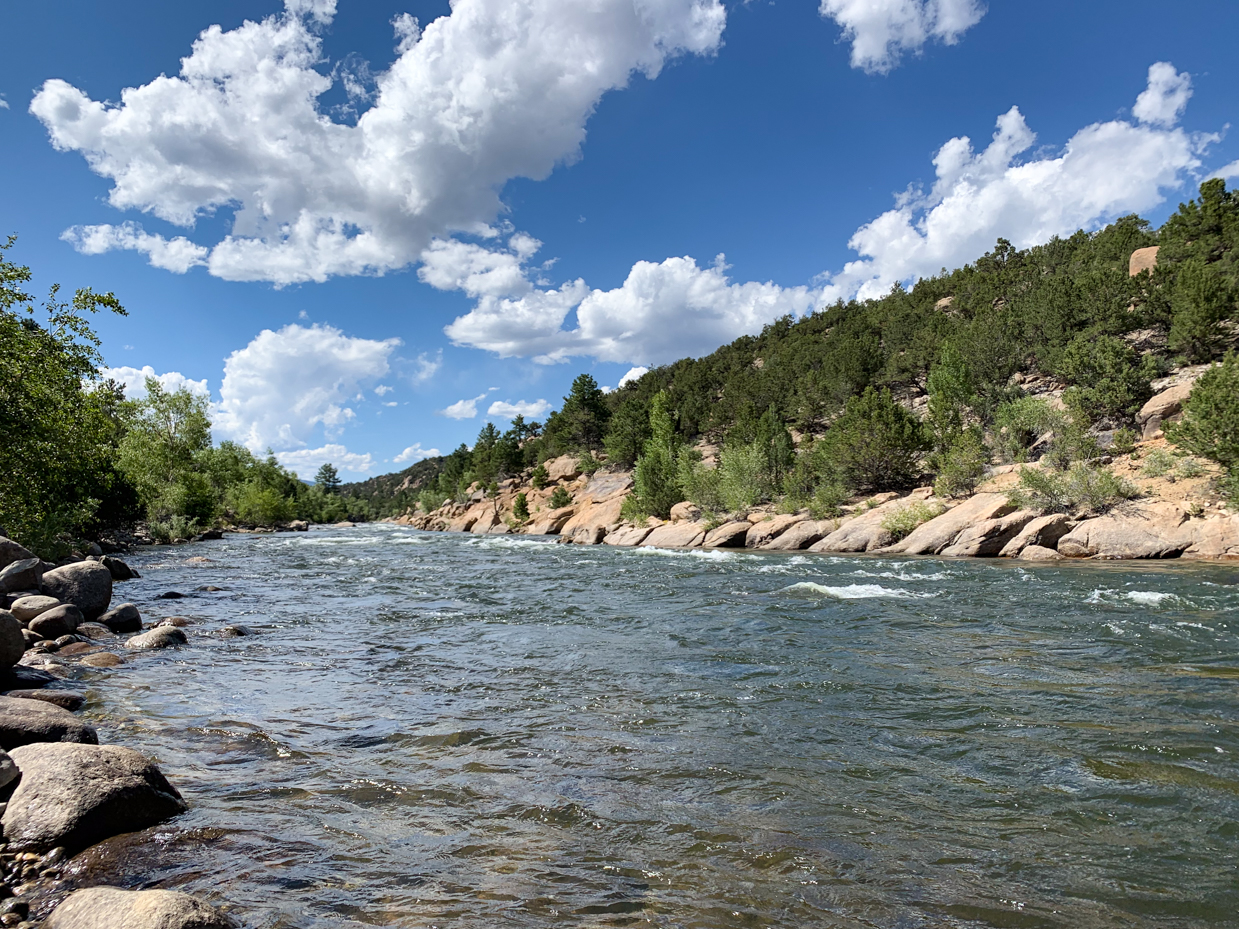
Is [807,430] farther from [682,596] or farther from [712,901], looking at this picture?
[712,901]

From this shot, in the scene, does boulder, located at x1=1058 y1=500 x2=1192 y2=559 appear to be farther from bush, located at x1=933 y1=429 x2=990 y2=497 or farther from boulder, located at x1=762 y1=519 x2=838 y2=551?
boulder, located at x1=762 y1=519 x2=838 y2=551

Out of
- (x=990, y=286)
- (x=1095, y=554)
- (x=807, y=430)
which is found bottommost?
(x=1095, y=554)

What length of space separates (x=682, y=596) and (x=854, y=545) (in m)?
19.4

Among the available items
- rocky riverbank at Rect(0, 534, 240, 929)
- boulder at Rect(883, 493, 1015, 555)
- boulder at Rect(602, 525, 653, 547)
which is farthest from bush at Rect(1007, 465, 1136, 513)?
rocky riverbank at Rect(0, 534, 240, 929)

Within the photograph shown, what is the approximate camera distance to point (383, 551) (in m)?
44.4

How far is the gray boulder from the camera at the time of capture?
11.5 feet

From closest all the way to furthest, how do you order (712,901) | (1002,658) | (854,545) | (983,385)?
(712,901), (1002,658), (854,545), (983,385)

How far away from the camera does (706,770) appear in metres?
6.88

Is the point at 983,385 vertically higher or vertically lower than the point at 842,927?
higher

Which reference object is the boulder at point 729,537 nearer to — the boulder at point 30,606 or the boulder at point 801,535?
the boulder at point 801,535

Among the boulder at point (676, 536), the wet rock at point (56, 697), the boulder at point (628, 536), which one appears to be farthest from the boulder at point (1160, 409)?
the wet rock at point (56, 697)

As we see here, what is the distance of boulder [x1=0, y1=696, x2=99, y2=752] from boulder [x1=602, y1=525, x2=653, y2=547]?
148 ft

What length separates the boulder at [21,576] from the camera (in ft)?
44.8

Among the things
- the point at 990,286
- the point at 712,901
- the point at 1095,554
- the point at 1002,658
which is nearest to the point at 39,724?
the point at 712,901
